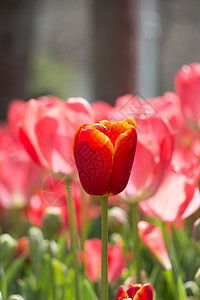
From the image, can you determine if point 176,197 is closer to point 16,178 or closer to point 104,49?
point 16,178

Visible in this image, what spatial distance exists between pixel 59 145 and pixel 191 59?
12920 millimetres

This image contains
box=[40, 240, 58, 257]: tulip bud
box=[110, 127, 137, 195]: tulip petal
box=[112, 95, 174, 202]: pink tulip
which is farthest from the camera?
box=[40, 240, 58, 257]: tulip bud

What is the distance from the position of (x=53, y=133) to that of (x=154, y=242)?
15cm

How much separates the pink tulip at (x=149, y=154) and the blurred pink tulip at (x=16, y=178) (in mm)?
354

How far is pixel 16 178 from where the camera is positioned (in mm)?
846

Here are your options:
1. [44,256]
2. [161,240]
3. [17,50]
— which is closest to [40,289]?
[44,256]

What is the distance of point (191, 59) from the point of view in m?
13.1

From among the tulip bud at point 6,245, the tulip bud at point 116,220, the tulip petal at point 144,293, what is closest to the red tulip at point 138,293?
the tulip petal at point 144,293

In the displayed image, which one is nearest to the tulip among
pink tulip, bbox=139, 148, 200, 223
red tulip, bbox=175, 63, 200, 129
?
pink tulip, bbox=139, 148, 200, 223

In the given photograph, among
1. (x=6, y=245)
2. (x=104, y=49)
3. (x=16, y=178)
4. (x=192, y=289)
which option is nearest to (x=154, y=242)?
(x=192, y=289)

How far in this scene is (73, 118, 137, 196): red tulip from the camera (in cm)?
36

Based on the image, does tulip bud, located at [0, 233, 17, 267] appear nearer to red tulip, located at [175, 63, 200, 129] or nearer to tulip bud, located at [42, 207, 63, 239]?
Answer: tulip bud, located at [42, 207, 63, 239]

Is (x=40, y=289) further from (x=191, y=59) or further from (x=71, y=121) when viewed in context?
(x=191, y=59)

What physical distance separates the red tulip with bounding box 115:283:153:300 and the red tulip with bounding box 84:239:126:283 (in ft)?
0.59
